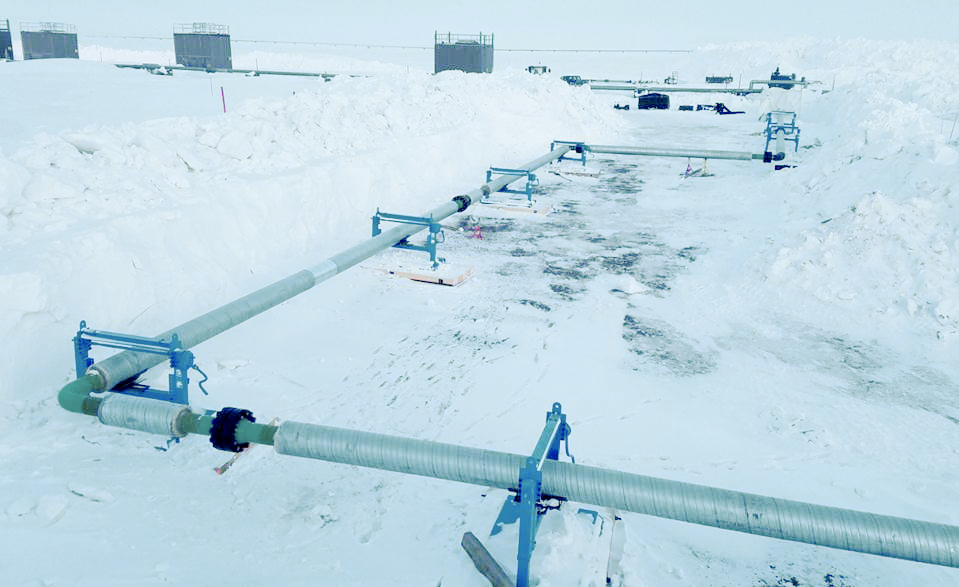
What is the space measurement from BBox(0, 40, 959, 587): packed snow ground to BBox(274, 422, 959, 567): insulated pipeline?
55 cm

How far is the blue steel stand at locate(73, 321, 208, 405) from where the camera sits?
6355 mm

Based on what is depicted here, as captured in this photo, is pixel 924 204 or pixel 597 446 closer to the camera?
pixel 597 446

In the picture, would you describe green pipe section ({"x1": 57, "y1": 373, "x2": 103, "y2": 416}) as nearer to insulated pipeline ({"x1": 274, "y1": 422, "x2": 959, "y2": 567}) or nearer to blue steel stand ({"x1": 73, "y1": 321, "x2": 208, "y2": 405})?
blue steel stand ({"x1": 73, "y1": 321, "x2": 208, "y2": 405})

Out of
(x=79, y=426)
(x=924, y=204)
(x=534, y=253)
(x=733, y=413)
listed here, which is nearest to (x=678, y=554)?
(x=733, y=413)

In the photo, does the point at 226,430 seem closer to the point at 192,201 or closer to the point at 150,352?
the point at 150,352

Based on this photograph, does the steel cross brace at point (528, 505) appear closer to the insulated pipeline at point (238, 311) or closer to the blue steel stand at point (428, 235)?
the insulated pipeline at point (238, 311)

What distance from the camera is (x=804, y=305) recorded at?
33.3ft

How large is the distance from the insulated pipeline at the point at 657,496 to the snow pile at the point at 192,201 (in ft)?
14.0

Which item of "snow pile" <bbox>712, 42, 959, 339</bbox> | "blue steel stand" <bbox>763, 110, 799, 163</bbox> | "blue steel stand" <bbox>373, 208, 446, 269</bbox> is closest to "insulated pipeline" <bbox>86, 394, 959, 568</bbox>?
"snow pile" <bbox>712, 42, 959, 339</bbox>

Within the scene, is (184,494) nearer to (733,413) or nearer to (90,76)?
(733,413)

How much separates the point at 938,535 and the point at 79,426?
7.56m

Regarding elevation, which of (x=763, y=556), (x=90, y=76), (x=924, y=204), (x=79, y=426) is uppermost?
(x=90, y=76)

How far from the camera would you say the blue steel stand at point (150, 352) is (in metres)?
6.36

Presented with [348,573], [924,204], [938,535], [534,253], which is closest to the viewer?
[938,535]
